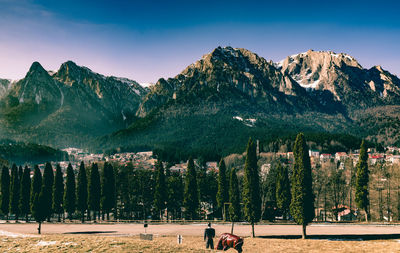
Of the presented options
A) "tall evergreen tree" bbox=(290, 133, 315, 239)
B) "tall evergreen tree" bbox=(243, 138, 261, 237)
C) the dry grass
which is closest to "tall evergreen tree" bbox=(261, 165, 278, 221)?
"tall evergreen tree" bbox=(243, 138, 261, 237)

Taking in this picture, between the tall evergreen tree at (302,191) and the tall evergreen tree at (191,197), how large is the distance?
99.9 ft

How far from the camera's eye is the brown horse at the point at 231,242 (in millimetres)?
31081

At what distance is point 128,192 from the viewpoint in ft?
265

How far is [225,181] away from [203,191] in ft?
36.6

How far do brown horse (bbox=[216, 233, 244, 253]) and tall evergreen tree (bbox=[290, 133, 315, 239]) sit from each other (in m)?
17.5

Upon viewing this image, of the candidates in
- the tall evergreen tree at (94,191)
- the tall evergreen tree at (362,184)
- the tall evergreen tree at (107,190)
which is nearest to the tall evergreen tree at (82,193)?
the tall evergreen tree at (94,191)

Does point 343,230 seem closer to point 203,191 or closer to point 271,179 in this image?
point 271,179

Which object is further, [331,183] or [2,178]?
[331,183]

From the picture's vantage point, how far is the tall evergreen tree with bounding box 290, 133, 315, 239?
46.4m

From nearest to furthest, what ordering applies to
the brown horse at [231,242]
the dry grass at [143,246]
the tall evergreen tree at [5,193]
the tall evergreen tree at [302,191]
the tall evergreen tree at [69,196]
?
1. the dry grass at [143,246]
2. the brown horse at [231,242]
3. the tall evergreen tree at [302,191]
4. the tall evergreen tree at [69,196]
5. the tall evergreen tree at [5,193]

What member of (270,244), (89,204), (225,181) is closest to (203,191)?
(225,181)

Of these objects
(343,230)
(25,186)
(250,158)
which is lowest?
(343,230)

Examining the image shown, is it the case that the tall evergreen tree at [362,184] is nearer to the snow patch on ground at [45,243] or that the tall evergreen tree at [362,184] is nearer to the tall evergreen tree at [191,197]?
the tall evergreen tree at [191,197]

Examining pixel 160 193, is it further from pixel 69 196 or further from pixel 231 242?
pixel 231 242
